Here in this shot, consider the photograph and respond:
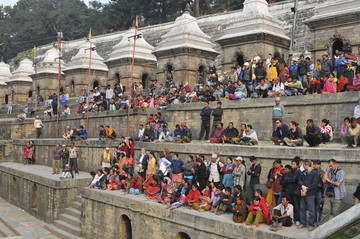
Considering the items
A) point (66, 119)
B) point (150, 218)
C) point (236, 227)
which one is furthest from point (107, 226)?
point (66, 119)

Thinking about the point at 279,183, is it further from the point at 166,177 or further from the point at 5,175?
the point at 5,175

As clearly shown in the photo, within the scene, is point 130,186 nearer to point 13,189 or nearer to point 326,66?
point 326,66

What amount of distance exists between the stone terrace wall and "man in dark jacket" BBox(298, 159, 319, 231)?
3.61m

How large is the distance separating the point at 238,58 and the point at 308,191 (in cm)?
1243

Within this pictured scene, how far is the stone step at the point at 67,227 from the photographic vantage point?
14129 millimetres

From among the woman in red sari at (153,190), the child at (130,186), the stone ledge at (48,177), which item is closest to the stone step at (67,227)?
the stone ledge at (48,177)

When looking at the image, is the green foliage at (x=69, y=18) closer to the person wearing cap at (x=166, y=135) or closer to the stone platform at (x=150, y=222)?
→ the person wearing cap at (x=166, y=135)

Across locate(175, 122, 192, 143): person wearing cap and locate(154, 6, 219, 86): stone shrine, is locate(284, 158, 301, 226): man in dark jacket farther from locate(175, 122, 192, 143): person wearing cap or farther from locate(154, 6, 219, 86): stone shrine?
locate(154, 6, 219, 86): stone shrine

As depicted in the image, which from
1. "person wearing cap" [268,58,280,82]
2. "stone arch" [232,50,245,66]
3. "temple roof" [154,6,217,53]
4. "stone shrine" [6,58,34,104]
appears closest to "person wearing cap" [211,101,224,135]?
"person wearing cap" [268,58,280,82]

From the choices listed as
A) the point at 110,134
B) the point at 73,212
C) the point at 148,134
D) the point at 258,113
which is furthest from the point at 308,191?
the point at 110,134

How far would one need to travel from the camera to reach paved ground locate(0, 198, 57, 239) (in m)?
15.0

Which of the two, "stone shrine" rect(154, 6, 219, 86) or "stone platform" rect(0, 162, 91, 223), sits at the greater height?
"stone shrine" rect(154, 6, 219, 86)

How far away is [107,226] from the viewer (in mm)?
12977

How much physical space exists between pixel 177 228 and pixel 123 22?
45621 millimetres
